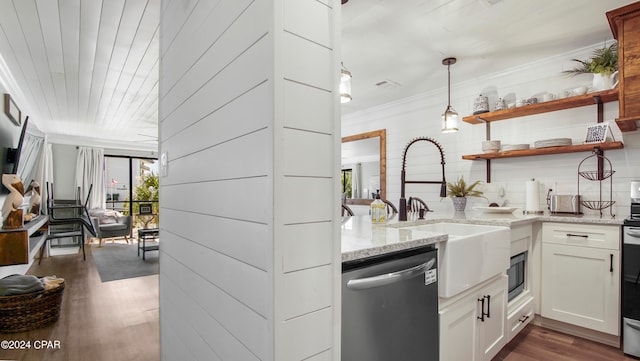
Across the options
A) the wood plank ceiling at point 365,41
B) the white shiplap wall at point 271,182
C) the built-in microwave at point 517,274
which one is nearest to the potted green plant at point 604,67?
the wood plank ceiling at point 365,41

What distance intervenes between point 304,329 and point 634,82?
2926mm

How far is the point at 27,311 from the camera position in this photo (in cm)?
265

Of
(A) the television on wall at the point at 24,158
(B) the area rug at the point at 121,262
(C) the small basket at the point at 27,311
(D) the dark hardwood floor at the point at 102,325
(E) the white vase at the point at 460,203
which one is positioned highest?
(A) the television on wall at the point at 24,158

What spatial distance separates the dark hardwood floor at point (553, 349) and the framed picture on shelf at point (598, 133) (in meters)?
1.67

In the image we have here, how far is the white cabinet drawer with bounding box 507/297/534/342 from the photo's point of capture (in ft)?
7.07

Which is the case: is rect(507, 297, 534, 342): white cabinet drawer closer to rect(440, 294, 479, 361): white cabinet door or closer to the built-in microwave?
the built-in microwave

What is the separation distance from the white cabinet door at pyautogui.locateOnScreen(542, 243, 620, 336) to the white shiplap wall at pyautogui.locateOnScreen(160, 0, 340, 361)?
2496mm

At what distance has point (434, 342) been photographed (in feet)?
4.47

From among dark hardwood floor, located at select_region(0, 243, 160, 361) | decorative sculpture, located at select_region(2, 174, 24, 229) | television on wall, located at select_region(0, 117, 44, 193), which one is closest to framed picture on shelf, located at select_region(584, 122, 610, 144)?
dark hardwood floor, located at select_region(0, 243, 160, 361)

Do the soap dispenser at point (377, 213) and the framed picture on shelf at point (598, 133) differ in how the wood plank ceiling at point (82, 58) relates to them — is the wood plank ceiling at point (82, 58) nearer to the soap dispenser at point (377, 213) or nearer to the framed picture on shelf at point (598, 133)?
the soap dispenser at point (377, 213)

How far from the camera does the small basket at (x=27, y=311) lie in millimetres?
2582

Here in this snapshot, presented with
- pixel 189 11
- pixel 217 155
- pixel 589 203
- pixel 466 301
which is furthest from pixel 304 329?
pixel 589 203

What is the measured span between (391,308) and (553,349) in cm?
196

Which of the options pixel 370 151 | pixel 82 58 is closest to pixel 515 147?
pixel 370 151
